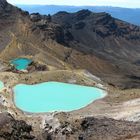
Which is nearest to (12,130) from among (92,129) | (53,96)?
(92,129)

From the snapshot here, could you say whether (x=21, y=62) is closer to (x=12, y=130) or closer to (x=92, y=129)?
(x=92, y=129)

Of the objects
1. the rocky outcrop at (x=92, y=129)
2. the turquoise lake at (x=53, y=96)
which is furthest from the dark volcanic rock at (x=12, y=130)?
the turquoise lake at (x=53, y=96)

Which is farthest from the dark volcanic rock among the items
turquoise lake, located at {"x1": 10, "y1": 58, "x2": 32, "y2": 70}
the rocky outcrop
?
turquoise lake, located at {"x1": 10, "y1": 58, "x2": 32, "y2": 70}

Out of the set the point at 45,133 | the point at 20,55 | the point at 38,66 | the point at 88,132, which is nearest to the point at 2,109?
the point at 45,133

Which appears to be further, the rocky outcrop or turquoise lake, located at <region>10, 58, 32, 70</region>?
turquoise lake, located at <region>10, 58, 32, 70</region>

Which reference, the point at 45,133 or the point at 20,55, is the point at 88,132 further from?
the point at 20,55

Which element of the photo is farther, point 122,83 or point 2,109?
point 122,83

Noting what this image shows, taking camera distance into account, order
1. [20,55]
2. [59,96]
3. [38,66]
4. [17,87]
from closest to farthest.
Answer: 1. [59,96]
2. [17,87]
3. [38,66]
4. [20,55]

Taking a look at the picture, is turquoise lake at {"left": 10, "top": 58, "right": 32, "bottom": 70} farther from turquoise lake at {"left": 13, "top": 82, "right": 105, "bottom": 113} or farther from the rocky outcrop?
the rocky outcrop
